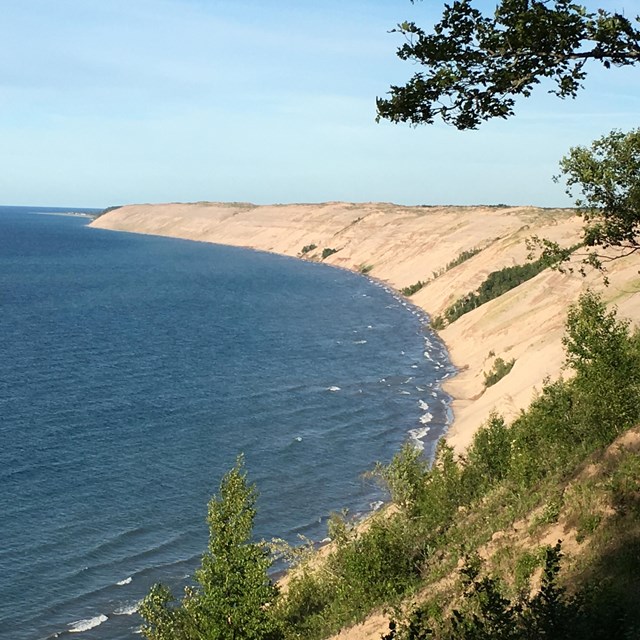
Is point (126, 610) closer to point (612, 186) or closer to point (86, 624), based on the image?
point (86, 624)

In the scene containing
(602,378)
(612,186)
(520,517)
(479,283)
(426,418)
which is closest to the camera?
(612,186)

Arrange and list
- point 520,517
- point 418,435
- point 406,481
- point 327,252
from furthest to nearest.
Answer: point 327,252 → point 418,435 → point 406,481 → point 520,517

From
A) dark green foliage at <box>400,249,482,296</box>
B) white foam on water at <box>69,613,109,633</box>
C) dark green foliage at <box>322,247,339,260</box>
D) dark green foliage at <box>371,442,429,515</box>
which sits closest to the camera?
white foam on water at <box>69,613,109,633</box>

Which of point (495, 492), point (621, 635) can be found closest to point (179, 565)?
point (495, 492)

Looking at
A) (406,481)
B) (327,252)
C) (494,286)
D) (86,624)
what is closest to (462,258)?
(494,286)

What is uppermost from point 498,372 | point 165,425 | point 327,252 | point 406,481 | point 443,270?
→ point 327,252

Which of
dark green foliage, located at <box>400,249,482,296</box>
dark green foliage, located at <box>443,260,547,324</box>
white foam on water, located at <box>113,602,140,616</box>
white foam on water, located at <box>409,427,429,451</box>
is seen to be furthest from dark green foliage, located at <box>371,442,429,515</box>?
dark green foliage, located at <box>400,249,482,296</box>

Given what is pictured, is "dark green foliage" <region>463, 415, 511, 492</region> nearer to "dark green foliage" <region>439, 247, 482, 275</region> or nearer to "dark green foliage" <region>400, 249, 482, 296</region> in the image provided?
"dark green foliage" <region>400, 249, 482, 296</region>

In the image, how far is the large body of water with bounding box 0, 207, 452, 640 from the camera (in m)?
33.4

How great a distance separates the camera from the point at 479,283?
330 feet

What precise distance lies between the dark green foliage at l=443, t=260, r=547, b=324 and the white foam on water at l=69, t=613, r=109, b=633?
65.4m

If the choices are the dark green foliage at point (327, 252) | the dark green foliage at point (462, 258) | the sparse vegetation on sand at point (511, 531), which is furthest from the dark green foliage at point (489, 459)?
the dark green foliage at point (327, 252)

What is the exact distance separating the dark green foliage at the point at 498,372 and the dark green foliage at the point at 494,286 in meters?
25.6

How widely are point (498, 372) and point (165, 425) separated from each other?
2640cm
